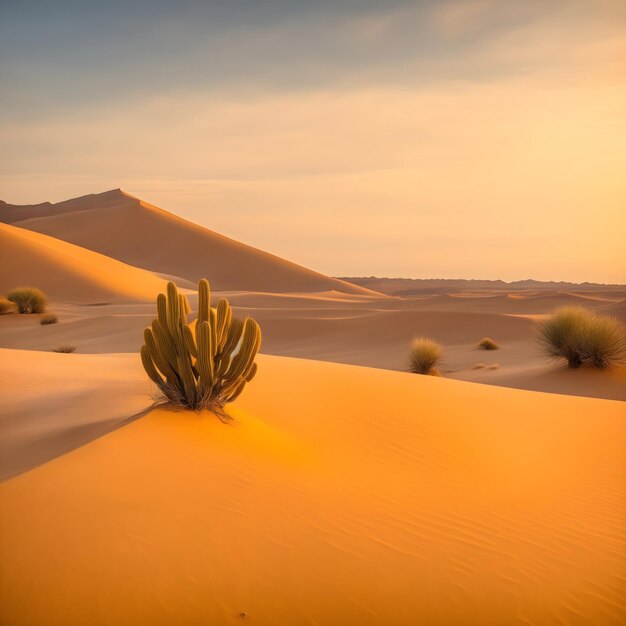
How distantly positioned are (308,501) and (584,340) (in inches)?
518

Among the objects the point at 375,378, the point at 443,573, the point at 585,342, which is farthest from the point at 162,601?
the point at 585,342

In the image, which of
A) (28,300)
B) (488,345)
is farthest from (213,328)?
(28,300)

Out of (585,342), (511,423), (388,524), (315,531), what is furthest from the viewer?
(585,342)

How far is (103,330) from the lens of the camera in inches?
1096

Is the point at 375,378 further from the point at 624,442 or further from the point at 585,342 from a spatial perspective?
the point at 585,342

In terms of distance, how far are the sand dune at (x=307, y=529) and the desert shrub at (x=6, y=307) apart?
939 inches

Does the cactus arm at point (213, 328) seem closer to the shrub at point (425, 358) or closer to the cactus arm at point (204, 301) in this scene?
the cactus arm at point (204, 301)

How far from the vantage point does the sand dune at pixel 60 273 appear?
4231 centimetres

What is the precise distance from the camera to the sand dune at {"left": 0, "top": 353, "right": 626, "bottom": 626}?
436cm

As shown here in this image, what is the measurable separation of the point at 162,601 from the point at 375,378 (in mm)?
8213

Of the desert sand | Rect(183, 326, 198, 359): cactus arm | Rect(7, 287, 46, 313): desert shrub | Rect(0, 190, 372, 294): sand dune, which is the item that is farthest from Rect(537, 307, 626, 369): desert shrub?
Rect(0, 190, 372, 294): sand dune

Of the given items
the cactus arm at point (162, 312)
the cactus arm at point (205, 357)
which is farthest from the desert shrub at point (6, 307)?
the cactus arm at point (205, 357)

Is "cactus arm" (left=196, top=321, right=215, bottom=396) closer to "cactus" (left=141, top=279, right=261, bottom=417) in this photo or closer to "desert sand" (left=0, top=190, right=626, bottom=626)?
"cactus" (left=141, top=279, right=261, bottom=417)

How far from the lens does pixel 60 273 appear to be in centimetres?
4462
